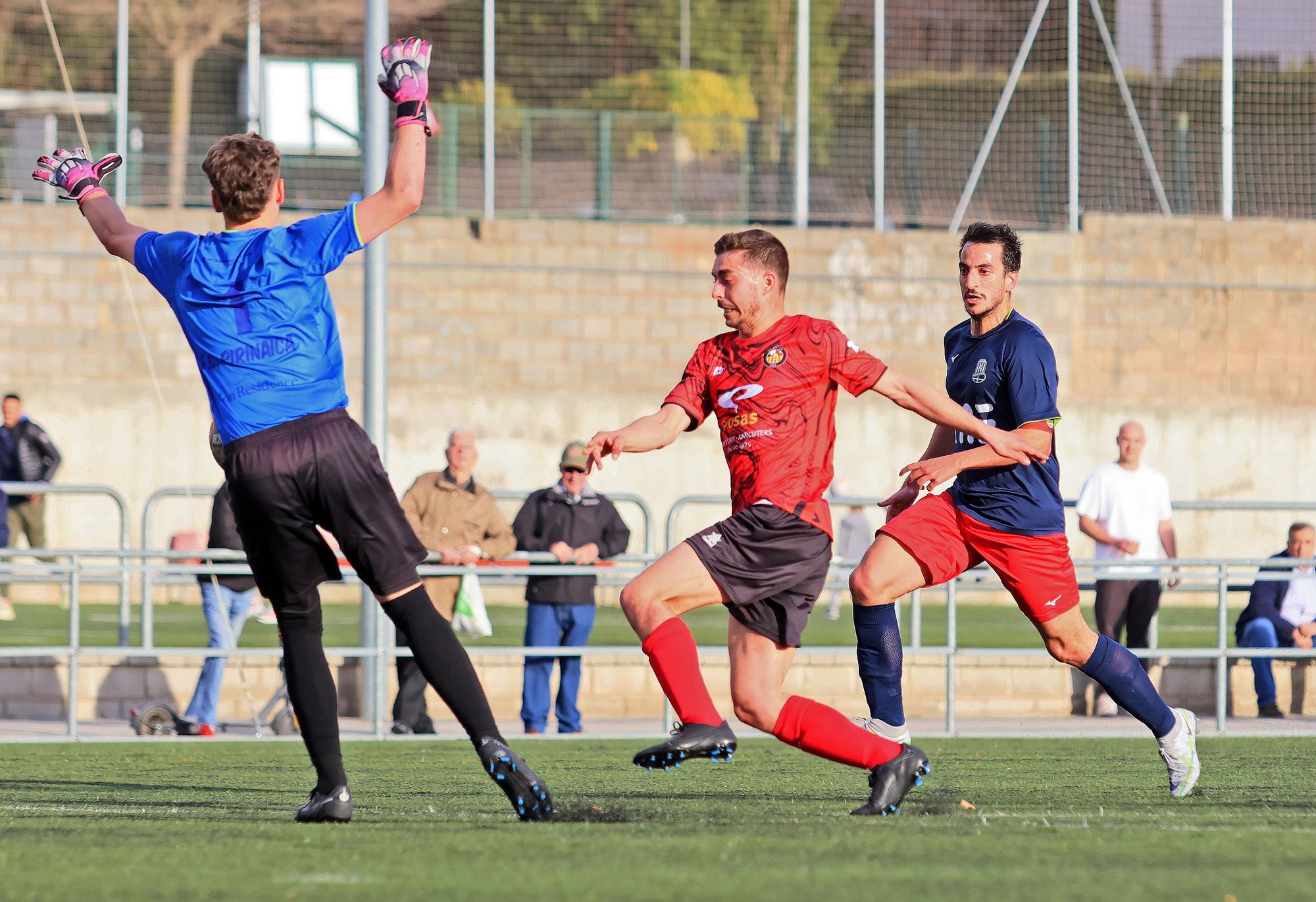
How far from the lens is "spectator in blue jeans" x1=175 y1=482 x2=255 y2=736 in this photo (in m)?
10.1

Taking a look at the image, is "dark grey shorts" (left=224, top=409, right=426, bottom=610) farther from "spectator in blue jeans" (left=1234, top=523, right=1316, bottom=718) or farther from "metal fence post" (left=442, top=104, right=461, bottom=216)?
"metal fence post" (left=442, top=104, right=461, bottom=216)

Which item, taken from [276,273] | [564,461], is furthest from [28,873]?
[564,461]

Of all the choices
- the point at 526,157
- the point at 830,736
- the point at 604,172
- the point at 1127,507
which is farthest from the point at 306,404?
the point at 604,172

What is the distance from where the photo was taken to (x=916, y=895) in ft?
12.3

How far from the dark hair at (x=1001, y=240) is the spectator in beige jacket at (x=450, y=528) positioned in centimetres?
Answer: 484

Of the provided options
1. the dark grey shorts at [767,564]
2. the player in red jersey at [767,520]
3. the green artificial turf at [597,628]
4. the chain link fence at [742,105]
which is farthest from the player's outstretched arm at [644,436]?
the chain link fence at [742,105]

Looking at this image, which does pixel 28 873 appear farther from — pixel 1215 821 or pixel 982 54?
pixel 982 54

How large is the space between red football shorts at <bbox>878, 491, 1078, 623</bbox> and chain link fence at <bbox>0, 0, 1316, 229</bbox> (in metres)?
15.5

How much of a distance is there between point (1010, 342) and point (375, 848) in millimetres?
2954

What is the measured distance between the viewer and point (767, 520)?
5387 mm

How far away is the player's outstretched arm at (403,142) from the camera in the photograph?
A: 16.1 ft

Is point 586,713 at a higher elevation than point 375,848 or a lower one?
lower

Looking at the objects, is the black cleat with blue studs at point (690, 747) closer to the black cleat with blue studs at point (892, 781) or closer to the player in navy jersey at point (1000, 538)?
the black cleat with blue studs at point (892, 781)

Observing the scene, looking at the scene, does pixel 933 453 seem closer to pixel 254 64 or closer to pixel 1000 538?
pixel 1000 538
